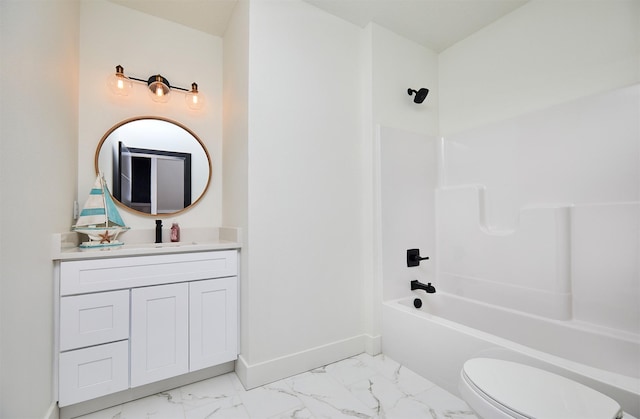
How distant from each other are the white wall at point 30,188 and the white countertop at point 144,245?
0.08 metres

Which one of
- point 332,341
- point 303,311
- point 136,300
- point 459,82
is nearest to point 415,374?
point 332,341

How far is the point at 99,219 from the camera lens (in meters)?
1.72

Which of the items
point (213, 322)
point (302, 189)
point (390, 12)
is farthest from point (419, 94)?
point (213, 322)

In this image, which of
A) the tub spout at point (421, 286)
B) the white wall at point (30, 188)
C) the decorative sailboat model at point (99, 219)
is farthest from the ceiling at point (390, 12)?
the tub spout at point (421, 286)

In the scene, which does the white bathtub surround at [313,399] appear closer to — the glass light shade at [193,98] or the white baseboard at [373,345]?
the white baseboard at [373,345]

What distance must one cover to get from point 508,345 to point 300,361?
1203 mm

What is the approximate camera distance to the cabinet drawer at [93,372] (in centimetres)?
137

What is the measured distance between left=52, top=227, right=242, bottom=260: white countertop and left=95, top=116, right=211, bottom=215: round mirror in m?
0.19

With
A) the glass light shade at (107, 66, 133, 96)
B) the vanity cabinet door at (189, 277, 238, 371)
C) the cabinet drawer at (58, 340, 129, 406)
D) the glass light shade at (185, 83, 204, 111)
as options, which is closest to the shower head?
the glass light shade at (185, 83, 204, 111)

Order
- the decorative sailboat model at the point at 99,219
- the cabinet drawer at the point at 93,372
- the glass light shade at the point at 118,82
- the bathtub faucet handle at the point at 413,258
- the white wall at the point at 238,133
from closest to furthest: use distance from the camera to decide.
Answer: the cabinet drawer at the point at 93,372 < the decorative sailboat model at the point at 99,219 < the white wall at the point at 238,133 < the glass light shade at the point at 118,82 < the bathtub faucet handle at the point at 413,258

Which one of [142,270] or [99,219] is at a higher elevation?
[99,219]

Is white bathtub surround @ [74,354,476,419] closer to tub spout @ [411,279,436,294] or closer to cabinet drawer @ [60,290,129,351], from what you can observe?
cabinet drawer @ [60,290,129,351]

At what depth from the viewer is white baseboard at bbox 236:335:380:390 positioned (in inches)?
67.2

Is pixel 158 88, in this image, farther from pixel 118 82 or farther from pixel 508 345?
pixel 508 345
